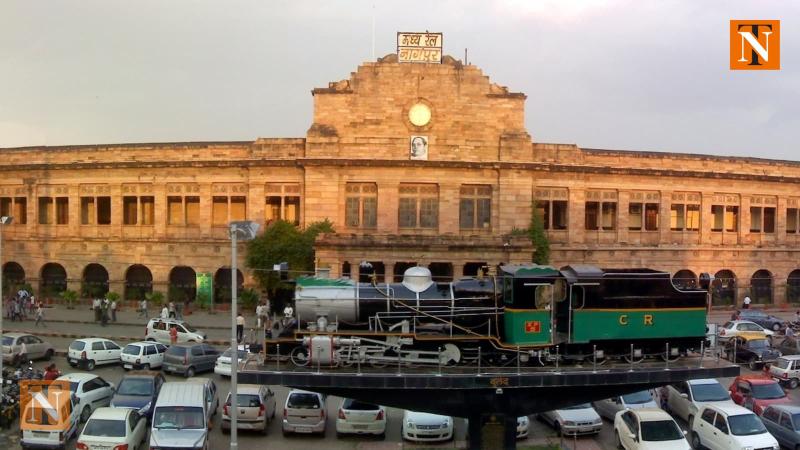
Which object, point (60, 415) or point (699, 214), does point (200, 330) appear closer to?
point (60, 415)

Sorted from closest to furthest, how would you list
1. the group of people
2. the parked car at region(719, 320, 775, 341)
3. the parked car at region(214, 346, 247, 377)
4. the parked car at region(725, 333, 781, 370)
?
the parked car at region(214, 346, 247, 377) → the parked car at region(725, 333, 781, 370) → the parked car at region(719, 320, 775, 341) → the group of people

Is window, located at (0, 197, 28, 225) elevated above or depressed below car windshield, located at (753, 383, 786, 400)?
above

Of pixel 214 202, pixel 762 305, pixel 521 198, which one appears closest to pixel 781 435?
pixel 521 198

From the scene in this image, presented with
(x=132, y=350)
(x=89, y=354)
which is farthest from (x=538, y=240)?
(x=89, y=354)

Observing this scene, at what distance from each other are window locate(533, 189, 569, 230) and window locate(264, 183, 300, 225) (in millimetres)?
18091

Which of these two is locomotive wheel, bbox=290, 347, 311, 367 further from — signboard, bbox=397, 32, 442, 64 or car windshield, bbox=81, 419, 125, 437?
signboard, bbox=397, 32, 442, 64

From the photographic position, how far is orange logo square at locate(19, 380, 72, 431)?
21.3 m

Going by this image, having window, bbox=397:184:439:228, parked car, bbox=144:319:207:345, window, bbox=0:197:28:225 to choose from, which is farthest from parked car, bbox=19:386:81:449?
window, bbox=0:197:28:225

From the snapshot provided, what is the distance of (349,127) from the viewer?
1893 inches

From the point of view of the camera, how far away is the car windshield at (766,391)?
26281 millimetres

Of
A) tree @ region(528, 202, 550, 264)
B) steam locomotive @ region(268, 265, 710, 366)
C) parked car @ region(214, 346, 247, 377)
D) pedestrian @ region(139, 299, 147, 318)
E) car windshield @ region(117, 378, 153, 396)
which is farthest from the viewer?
tree @ region(528, 202, 550, 264)

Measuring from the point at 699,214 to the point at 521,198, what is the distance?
16456 mm

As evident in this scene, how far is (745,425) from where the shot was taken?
21.8m

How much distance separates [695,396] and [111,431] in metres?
20.8
